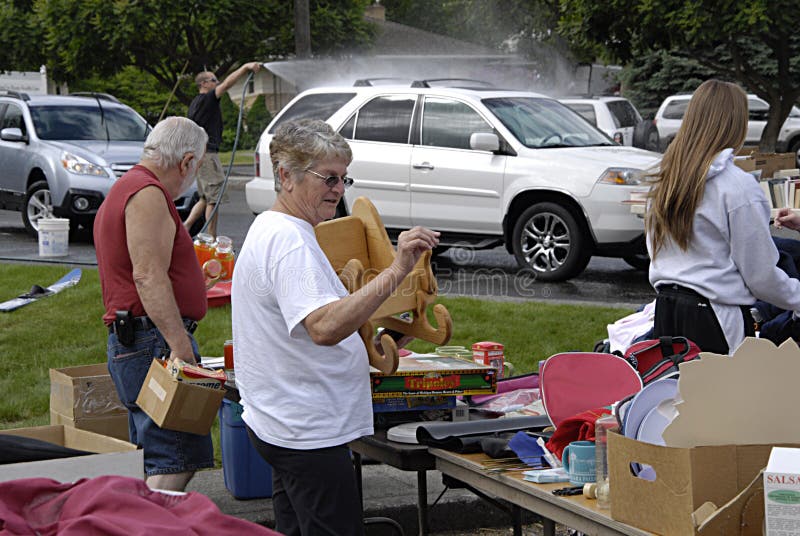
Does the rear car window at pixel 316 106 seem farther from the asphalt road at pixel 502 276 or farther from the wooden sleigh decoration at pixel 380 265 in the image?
the wooden sleigh decoration at pixel 380 265

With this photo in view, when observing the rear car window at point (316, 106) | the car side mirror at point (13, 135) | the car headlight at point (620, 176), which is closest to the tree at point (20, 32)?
the car side mirror at point (13, 135)

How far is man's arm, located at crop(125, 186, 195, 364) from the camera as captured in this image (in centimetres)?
429

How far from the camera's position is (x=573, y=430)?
144 inches

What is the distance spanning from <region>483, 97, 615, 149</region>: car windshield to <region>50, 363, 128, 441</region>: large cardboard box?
7015 mm

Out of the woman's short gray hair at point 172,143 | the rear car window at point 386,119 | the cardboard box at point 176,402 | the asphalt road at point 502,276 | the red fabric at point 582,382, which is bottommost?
the asphalt road at point 502,276

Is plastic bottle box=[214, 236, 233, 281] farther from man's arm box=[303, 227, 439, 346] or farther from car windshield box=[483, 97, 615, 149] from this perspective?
man's arm box=[303, 227, 439, 346]

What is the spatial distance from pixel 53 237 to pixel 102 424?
25.9 ft

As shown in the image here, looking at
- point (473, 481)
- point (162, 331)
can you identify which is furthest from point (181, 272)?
point (473, 481)

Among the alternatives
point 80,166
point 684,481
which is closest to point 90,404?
point 684,481

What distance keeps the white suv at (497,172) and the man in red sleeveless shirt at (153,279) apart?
6.90 meters

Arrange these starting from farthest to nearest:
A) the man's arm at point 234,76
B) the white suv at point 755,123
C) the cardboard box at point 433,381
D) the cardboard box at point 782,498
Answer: the white suv at point 755,123, the man's arm at point 234,76, the cardboard box at point 433,381, the cardboard box at point 782,498

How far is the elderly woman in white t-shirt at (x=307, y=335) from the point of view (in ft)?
10.8

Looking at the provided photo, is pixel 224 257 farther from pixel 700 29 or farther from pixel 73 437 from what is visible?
pixel 700 29

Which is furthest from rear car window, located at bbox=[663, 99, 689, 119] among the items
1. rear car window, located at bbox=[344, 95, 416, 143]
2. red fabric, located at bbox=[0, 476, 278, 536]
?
red fabric, located at bbox=[0, 476, 278, 536]
